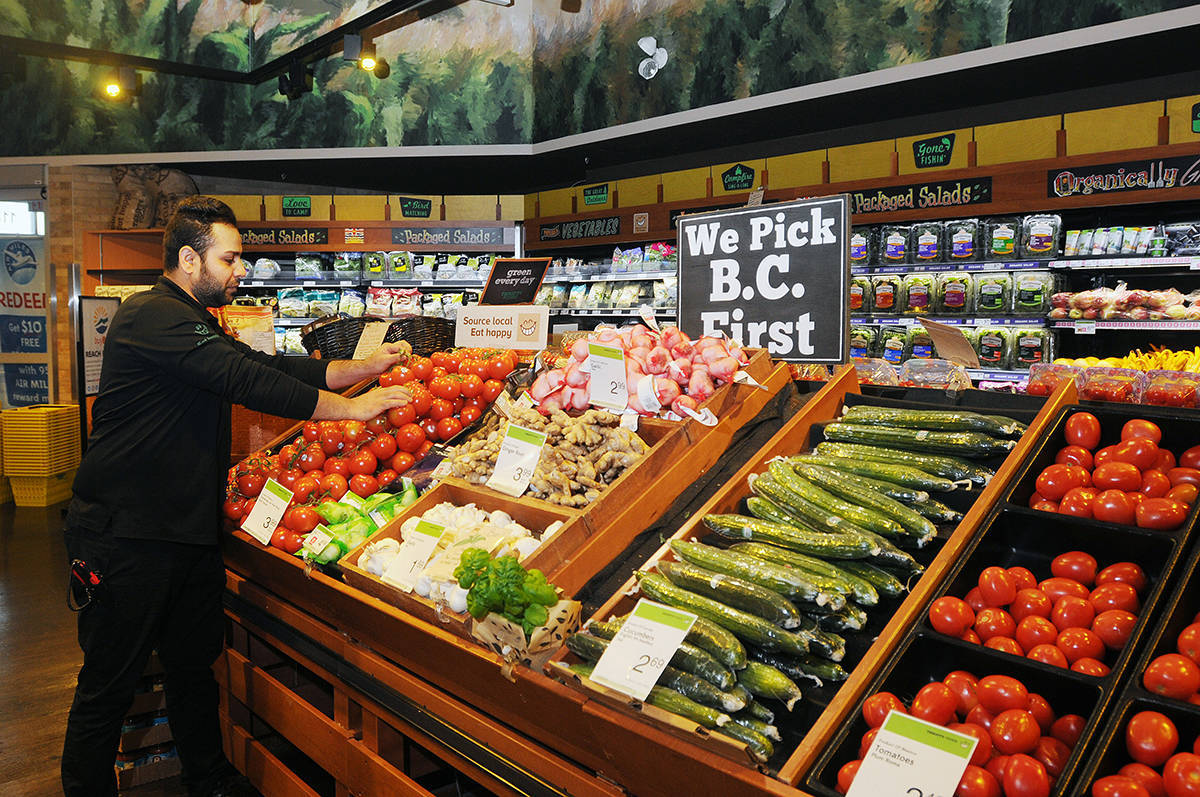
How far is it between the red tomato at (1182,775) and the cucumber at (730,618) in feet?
1.70

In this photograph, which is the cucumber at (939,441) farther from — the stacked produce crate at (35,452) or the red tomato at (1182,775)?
the stacked produce crate at (35,452)

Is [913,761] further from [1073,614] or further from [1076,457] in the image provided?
[1076,457]

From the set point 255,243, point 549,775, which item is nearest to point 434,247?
point 255,243

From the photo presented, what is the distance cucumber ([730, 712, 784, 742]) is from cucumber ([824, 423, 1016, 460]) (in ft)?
2.72

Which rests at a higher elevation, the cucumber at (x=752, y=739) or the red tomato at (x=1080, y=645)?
the red tomato at (x=1080, y=645)

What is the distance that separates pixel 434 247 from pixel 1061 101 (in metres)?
5.95

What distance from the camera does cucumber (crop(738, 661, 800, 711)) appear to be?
139 centimetres

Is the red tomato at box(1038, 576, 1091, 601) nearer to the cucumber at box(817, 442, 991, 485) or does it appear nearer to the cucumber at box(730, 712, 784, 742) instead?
the cucumber at box(817, 442, 991, 485)

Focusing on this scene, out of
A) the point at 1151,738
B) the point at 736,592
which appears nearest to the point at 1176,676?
the point at 1151,738

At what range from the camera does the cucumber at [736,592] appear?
1.47 metres

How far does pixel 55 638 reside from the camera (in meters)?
4.59

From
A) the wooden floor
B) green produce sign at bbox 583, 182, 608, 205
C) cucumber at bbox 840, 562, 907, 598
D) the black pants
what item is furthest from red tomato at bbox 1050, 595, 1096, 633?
green produce sign at bbox 583, 182, 608, 205

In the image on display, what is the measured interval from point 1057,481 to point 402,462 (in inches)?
80.4

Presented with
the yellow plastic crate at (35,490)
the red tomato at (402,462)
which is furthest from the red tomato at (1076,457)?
the yellow plastic crate at (35,490)
